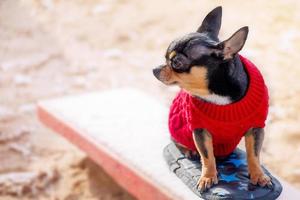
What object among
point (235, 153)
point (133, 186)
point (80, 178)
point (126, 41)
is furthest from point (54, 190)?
point (126, 41)

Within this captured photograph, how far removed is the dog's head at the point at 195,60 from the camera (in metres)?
1.52

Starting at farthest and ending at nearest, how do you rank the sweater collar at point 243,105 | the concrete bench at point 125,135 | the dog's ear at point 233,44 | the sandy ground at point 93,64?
the sandy ground at point 93,64, the concrete bench at point 125,135, the sweater collar at point 243,105, the dog's ear at point 233,44

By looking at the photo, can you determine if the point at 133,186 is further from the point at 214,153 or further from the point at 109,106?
the point at 109,106

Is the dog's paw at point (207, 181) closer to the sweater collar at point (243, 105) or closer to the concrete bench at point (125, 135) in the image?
the concrete bench at point (125, 135)

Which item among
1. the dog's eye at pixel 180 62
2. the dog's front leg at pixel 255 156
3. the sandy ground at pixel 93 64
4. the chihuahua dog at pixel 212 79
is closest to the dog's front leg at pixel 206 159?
the chihuahua dog at pixel 212 79

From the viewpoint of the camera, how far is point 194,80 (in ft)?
5.04

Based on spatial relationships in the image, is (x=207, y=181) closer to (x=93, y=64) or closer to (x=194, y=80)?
(x=194, y=80)

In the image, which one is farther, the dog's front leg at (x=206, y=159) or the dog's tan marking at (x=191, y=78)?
the dog's front leg at (x=206, y=159)

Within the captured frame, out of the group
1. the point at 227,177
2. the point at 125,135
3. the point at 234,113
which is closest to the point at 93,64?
the point at 125,135

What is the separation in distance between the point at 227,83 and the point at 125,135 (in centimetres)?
75

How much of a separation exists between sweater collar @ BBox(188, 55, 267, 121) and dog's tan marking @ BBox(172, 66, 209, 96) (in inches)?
2.7

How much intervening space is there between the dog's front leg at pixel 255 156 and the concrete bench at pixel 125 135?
10cm

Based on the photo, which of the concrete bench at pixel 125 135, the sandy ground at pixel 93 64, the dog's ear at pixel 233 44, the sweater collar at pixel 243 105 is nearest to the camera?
the dog's ear at pixel 233 44

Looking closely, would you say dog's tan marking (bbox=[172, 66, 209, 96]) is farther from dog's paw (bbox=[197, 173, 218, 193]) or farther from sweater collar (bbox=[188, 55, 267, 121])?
dog's paw (bbox=[197, 173, 218, 193])
